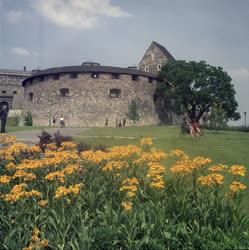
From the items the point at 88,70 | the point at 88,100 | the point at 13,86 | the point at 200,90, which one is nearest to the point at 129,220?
the point at 200,90

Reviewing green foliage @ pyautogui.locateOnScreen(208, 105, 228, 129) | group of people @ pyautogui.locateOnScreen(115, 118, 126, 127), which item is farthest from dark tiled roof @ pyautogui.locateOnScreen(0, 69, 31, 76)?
green foliage @ pyautogui.locateOnScreen(208, 105, 228, 129)

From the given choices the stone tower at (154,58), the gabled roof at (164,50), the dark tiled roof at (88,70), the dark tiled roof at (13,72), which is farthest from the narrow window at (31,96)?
the dark tiled roof at (13,72)

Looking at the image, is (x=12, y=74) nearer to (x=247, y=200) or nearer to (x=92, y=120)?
(x=92, y=120)

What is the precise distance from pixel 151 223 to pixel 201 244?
624mm

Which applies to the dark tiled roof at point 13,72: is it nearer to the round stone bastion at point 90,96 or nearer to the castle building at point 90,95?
the castle building at point 90,95

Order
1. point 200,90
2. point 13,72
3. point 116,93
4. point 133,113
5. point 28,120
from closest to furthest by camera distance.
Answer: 1. point 200,90
2. point 133,113
3. point 116,93
4. point 28,120
5. point 13,72

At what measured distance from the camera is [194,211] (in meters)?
5.23

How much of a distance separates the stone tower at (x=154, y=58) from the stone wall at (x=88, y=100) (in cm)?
A: 1074

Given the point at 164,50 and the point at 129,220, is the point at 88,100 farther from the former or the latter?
the point at 129,220

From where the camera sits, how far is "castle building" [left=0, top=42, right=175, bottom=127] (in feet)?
135

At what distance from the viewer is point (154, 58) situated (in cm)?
5397

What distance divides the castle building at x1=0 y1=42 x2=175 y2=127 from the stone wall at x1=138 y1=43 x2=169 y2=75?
367 inches

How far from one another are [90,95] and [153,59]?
15793 millimetres

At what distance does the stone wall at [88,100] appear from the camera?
135 feet
